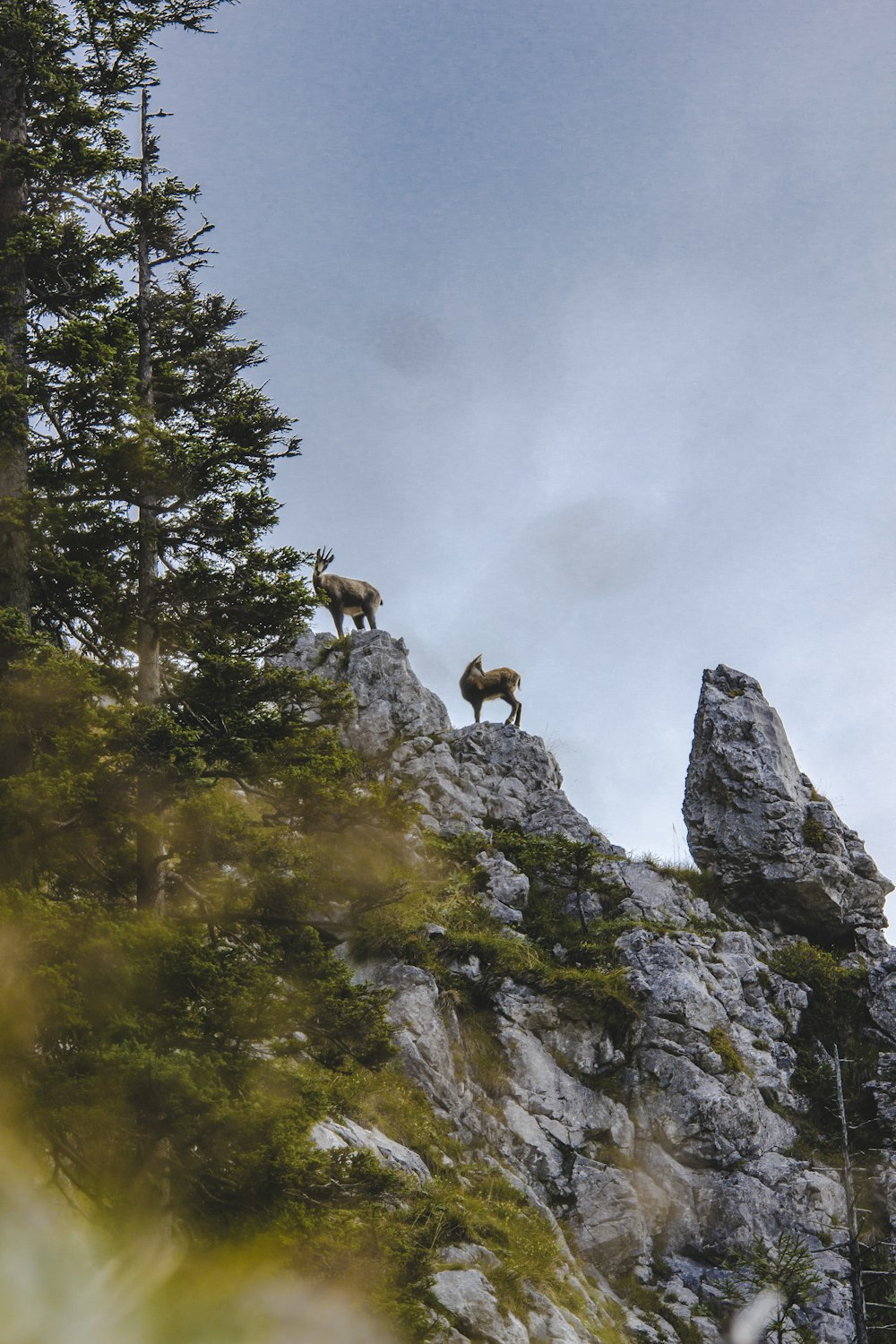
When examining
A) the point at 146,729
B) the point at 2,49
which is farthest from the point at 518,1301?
the point at 2,49

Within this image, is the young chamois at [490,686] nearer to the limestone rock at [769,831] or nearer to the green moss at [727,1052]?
the limestone rock at [769,831]

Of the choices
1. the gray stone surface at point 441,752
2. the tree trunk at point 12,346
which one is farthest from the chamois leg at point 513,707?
the tree trunk at point 12,346

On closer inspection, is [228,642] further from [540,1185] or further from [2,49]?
[540,1185]

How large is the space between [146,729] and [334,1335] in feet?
25.3

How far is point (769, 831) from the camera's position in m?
31.3

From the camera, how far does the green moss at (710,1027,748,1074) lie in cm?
2370

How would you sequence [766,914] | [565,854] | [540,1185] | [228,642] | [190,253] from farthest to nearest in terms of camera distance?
1. [766,914]
2. [565,854]
3. [540,1185]
4. [190,253]
5. [228,642]

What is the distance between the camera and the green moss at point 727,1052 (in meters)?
23.7

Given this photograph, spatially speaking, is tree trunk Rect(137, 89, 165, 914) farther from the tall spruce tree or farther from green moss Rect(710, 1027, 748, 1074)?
green moss Rect(710, 1027, 748, 1074)

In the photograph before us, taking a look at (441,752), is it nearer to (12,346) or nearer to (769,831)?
(769,831)

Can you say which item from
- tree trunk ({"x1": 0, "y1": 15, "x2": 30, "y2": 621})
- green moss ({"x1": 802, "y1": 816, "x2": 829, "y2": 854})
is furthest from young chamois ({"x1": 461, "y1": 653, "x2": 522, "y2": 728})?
tree trunk ({"x1": 0, "y1": 15, "x2": 30, "y2": 621})

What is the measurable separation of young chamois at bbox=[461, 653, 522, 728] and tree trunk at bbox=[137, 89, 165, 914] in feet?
63.8

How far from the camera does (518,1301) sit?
1605 cm

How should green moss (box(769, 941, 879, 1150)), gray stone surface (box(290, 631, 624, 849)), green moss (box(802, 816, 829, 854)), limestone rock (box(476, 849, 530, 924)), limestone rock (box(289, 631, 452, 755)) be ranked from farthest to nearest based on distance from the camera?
1. green moss (box(802, 816, 829, 854))
2. limestone rock (box(289, 631, 452, 755))
3. gray stone surface (box(290, 631, 624, 849))
4. limestone rock (box(476, 849, 530, 924))
5. green moss (box(769, 941, 879, 1150))
